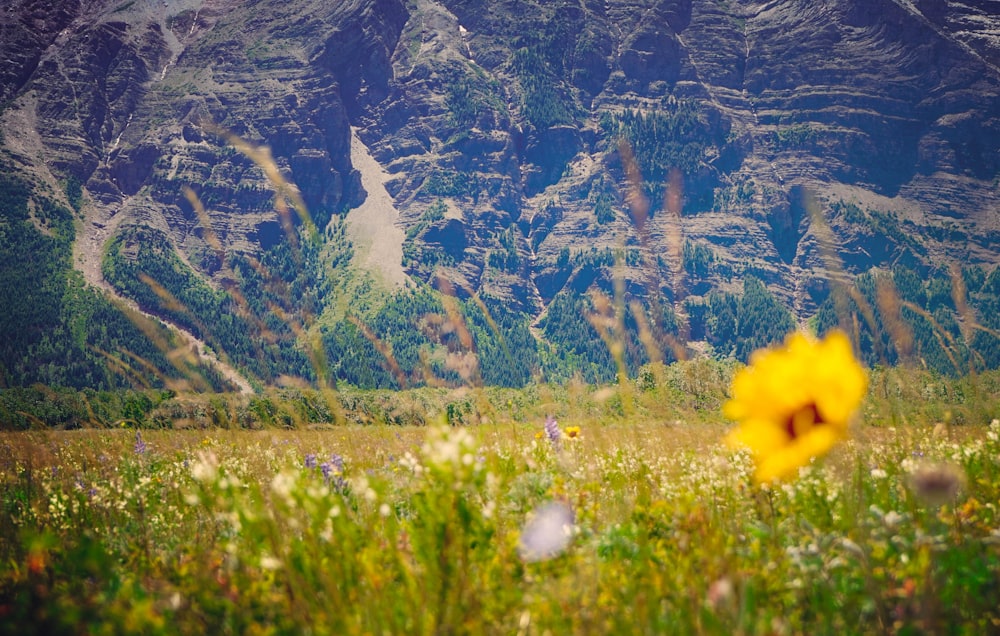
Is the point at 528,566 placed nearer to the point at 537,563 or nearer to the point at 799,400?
the point at 537,563

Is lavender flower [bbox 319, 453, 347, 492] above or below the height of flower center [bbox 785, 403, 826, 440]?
above

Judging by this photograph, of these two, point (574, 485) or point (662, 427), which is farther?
point (662, 427)

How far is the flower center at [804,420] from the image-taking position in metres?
Answer: 2.28

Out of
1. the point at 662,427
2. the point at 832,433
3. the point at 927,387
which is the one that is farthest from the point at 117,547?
the point at 927,387

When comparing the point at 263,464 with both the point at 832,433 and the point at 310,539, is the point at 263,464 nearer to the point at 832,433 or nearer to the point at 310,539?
the point at 310,539

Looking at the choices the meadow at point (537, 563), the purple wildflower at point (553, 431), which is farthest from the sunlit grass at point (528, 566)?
the purple wildflower at point (553, 431)

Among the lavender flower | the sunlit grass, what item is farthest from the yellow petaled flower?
the lavender flower

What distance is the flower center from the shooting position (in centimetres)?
228

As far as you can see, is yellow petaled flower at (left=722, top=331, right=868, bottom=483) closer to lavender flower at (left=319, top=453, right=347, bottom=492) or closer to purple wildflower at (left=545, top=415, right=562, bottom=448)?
lavender flower at (left=319, top=453, right=347, bottom=492)

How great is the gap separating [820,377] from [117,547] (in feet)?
17.7

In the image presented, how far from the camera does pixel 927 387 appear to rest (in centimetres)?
4516

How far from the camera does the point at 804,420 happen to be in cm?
229

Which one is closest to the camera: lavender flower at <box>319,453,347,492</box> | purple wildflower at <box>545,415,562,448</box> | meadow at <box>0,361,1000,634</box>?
meadow at <box>0,361,1000,634</box>

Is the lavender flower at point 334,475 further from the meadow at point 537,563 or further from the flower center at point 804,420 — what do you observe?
the flower center at point 804,420
